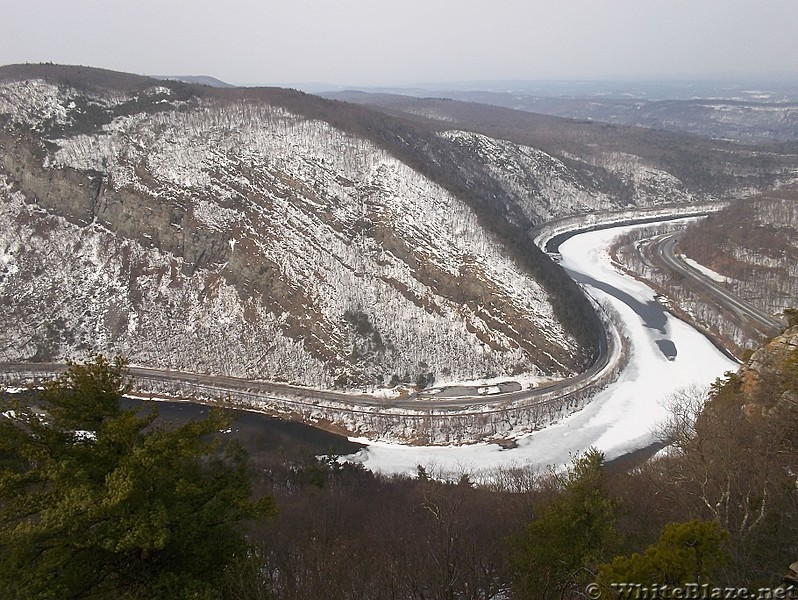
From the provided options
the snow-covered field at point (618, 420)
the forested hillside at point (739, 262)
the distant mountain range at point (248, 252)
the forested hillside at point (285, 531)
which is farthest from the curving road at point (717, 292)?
the forested hillside at point (285, 531)

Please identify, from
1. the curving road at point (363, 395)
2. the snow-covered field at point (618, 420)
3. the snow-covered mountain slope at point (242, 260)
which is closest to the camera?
the snow-covered field at point (618, 420)

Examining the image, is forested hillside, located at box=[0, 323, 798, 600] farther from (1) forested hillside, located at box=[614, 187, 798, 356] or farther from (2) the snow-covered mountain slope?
(1) forested hillside, located at box=[614, 187, 798, 356]

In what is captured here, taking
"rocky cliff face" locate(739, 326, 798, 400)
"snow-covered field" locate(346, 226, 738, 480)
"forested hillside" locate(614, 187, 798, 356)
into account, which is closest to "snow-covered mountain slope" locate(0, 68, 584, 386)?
"snow-covered field" locate(346, 226, 738, 480)

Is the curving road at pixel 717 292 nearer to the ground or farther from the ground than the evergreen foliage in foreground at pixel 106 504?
nearer to the ground

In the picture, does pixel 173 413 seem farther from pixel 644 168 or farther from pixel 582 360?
pixel 644 168

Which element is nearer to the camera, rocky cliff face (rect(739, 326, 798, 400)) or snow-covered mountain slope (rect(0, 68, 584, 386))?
rocky cliff face (rect(739, 326, 798, 400))

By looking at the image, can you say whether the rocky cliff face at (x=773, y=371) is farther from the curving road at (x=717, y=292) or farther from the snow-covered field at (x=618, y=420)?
the curving road at (x=717, y=292)
